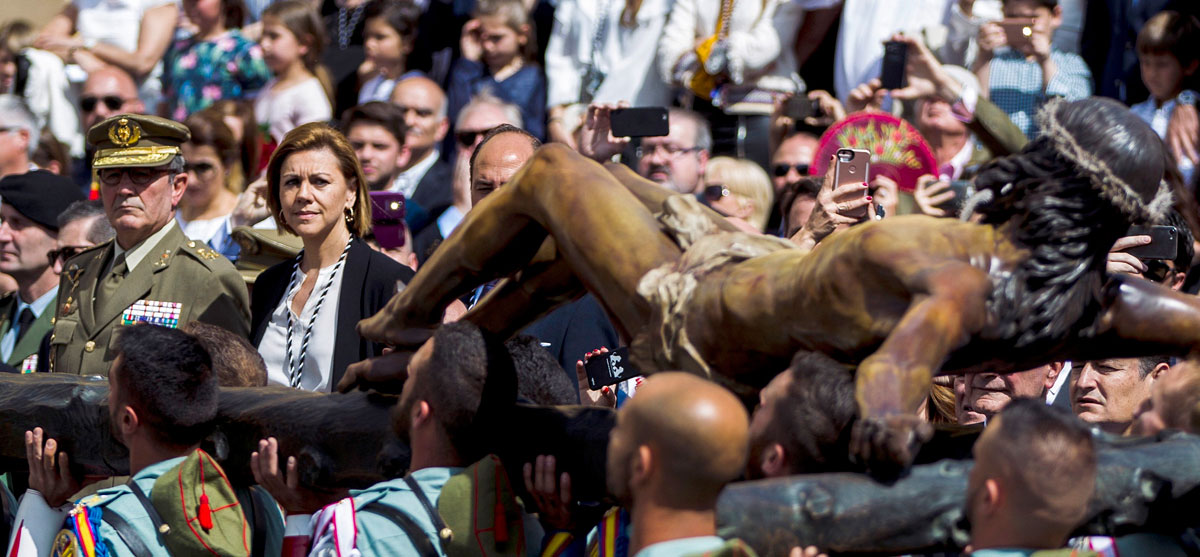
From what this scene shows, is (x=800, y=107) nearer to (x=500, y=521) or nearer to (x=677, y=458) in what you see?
(x=500, y=521)

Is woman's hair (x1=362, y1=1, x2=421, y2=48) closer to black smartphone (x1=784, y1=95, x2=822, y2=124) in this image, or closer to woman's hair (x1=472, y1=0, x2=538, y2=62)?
woman's hair (x1=472, y1=0, x2=538, y2=62)

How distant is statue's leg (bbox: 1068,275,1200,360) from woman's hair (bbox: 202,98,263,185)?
530 centimetres

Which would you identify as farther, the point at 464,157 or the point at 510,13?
the point at 510,13

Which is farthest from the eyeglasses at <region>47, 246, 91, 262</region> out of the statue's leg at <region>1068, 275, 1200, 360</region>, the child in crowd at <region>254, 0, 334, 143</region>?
the statue's leg at <region>1068, 275, 1200, 360</region>

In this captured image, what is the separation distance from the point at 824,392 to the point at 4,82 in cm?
909

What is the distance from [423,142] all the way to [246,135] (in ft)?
2.95

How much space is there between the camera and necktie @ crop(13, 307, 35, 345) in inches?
260

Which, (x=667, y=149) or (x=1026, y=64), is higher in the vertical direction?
(x=1026, y=64)

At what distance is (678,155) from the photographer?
6.69m

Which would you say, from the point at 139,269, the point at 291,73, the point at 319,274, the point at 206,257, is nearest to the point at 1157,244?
the point at 319,274

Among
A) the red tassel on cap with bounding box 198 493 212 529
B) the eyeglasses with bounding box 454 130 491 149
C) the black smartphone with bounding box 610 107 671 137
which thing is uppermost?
the black smartphone with bounding box 610 107 671 137

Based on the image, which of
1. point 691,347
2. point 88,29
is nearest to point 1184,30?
point 691,347

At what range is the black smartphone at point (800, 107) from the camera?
6.78 m

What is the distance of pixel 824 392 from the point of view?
9.68 ft
